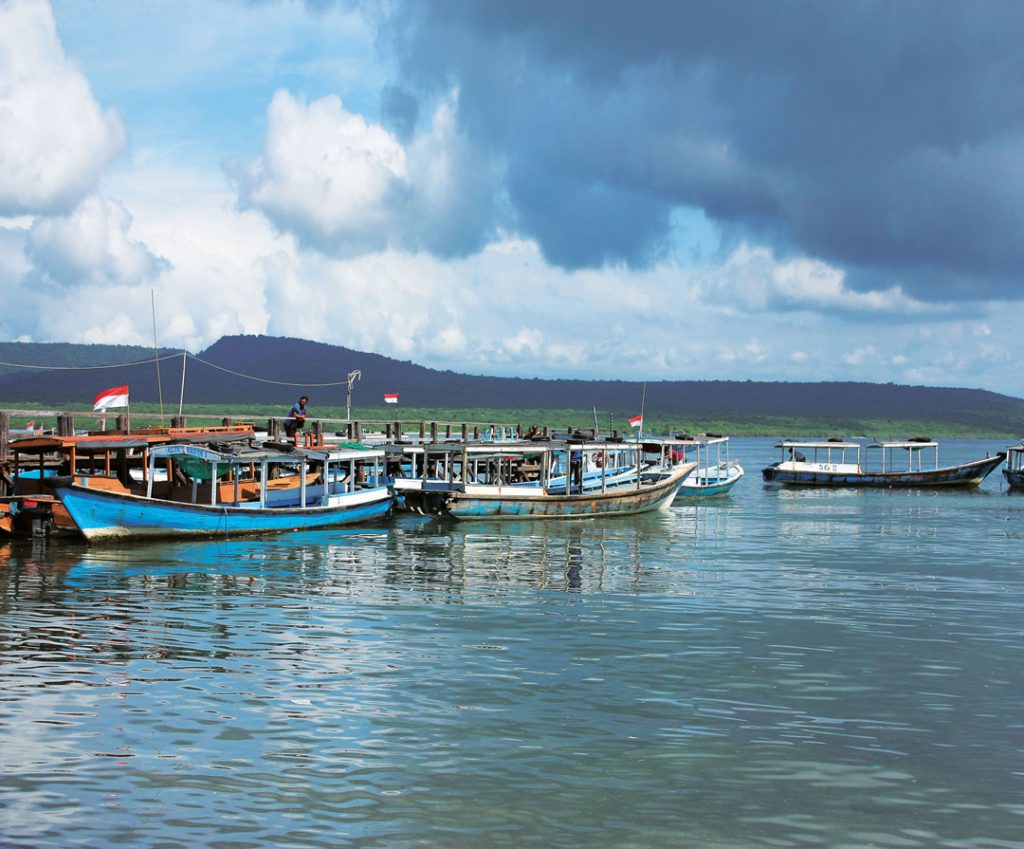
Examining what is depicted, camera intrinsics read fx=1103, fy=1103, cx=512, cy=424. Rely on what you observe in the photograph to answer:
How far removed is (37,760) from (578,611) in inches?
463

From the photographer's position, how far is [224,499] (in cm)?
3725

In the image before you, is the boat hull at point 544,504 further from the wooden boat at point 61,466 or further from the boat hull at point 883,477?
the boat hull at point 883,477

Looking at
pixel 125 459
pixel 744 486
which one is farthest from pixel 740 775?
pixel 744 486

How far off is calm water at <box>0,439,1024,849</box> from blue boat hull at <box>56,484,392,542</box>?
90.8 inches

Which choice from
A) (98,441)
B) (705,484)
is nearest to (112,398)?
(98,441)

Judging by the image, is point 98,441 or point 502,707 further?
point 98,441

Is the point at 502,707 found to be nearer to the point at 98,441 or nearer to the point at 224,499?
the point at 98,441

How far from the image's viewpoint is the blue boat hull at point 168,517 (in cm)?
3003

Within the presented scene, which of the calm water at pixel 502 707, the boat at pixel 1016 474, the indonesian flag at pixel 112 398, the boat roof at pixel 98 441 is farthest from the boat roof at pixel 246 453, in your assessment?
the boat at pixel 1016 474

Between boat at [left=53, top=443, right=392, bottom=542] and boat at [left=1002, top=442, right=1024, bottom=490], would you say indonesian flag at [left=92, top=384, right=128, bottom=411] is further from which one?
boat at [left=1002, top=442, right=1024, bottom=490]

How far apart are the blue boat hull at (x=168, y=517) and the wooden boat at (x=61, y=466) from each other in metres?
0.77

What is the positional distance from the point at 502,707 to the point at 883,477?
65.8m

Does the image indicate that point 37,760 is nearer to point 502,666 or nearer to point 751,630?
point 502,666

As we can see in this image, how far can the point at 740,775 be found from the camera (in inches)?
455
